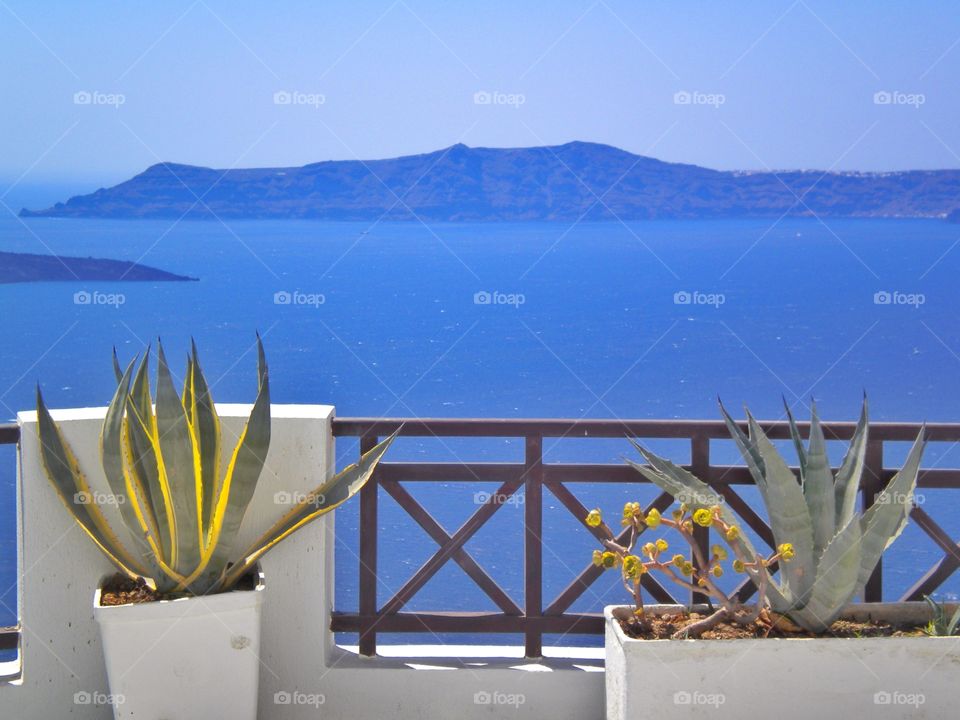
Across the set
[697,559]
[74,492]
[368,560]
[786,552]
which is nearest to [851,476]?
[786,552]

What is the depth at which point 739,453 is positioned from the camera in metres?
3.33

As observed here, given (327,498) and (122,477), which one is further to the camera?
(327,498)

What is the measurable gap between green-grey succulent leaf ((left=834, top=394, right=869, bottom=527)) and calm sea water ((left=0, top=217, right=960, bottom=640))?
806 cm

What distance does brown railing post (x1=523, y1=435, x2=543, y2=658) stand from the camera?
3.42 meters

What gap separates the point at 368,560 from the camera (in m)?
3.46

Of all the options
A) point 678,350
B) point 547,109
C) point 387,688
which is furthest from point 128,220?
point 387,688

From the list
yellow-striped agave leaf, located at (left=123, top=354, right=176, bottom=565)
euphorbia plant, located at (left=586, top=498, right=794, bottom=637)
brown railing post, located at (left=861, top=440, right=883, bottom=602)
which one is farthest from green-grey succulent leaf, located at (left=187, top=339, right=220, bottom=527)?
brown railing post, located at (left=861, top=440, right=883, bottom=602)

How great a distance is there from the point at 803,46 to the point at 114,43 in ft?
37.2

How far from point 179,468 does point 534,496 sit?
110 cm

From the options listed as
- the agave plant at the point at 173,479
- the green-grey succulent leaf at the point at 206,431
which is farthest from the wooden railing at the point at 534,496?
the green-grey succulent leaf at the point at 206,431

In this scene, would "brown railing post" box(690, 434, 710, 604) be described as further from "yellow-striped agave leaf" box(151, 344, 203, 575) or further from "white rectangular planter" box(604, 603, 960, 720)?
"yellow-striped agave leaf" box(151, 344, 203, 575)

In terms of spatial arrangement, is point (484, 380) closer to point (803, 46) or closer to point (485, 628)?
point (803, 46)

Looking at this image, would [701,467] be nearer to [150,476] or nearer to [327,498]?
[327,498]

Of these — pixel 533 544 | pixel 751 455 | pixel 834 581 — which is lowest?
pixel 834 581
